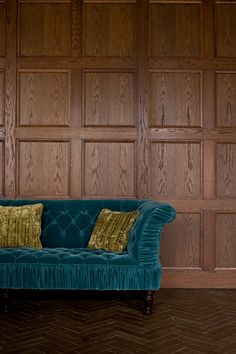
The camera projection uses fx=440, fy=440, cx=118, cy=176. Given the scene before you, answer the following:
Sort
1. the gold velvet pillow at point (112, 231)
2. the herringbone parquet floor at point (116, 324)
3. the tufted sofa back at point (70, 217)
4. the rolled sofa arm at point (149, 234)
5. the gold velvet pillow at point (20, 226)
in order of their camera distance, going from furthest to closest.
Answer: the tufted sofa back at point (70, 217)
the gold velvet pillow at point (20, 226)
the gold velvet pillow at point (112, 231)
the rolled sofa arm at point (149, 234)
the herringbone parquet floor at point (116, 324)

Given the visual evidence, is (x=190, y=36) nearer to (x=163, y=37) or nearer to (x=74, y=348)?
(x=163, y=37)

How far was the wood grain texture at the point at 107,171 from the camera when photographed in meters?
4.27

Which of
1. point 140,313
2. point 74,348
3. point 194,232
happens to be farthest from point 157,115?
point 74,348

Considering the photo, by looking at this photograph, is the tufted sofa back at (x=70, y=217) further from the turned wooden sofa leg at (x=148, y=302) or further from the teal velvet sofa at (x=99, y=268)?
the turned wooden sofa leg at (x=148, y=302)

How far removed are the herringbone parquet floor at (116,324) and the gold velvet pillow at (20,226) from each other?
501mm

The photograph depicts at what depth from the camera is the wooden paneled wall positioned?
4262 millimetres

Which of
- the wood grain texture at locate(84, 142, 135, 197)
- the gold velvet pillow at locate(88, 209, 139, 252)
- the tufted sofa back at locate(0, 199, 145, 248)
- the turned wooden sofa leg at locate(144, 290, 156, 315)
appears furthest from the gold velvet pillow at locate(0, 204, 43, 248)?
the turned wooden sofa leg at locate(144, 290, 156, 315)

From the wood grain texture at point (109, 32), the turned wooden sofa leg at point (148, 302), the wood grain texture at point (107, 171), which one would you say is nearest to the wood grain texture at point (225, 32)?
the wood grain texture at point (109, 32)

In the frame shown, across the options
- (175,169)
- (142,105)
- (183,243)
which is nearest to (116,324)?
(183,243)

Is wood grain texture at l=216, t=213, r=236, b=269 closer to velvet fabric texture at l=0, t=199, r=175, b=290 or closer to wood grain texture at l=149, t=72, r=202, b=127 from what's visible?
wood grain texture at l=149, t=72, r=202, b=127

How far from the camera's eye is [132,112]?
169 inches

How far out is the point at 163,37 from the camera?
4.32 metres

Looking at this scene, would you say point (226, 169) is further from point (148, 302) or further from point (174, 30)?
point (148, 302)

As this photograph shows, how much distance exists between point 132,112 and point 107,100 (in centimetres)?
27
